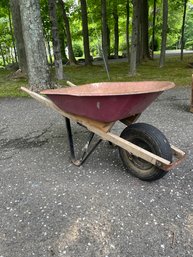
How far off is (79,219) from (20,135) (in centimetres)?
243

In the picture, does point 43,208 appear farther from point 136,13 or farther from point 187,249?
point 136,13

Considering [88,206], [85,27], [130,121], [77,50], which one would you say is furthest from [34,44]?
[77,50]

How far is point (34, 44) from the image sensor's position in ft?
21.1

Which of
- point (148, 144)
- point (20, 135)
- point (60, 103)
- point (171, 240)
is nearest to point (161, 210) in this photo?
point (171, 240)

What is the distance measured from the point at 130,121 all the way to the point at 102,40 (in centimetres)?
822

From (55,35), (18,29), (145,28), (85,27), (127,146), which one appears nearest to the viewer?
(127,146)

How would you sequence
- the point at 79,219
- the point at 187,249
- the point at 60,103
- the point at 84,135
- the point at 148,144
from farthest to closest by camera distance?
the point at 84,135 → the point at 60,103 → the point at 148,144 → the point at 79,219 → the point at 187,249

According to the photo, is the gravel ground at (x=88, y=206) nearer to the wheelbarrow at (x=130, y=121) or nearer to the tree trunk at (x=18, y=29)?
the wheelbarrow at (x=130, y=121)

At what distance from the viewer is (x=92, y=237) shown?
2055 mm

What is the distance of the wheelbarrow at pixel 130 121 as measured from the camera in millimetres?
2428

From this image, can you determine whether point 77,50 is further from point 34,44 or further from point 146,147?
point 146,147

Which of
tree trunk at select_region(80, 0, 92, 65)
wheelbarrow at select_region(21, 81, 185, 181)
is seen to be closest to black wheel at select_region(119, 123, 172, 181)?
wheelbarrow at select_region(21, 81, 185, 181)

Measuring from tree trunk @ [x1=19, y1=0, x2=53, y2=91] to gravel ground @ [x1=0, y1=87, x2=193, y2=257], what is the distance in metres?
3.18

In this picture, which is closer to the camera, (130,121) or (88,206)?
(88,206)
